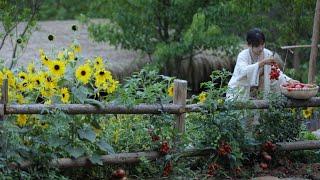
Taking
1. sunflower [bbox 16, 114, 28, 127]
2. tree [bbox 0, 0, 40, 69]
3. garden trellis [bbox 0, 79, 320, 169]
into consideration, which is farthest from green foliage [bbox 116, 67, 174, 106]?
tree [bbox 0, 0, 40, 69]

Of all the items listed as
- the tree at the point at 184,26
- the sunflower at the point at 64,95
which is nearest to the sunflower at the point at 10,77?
the sunflower at the point at 64,95

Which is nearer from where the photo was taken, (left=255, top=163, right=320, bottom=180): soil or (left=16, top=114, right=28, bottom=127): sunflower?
(left=16, top=114, right=28, bottom=127): sunflower

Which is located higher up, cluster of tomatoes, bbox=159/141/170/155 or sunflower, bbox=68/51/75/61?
sunflower, bbox=68/51/75/61

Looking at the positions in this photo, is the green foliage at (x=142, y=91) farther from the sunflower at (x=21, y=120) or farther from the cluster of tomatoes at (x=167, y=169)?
the sunflower at (x=21, y=120)

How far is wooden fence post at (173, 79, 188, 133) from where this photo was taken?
5.64 meters

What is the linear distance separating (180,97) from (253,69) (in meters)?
1.04

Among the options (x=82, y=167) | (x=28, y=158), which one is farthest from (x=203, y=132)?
(x=28, y=158)

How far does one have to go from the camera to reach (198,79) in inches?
499

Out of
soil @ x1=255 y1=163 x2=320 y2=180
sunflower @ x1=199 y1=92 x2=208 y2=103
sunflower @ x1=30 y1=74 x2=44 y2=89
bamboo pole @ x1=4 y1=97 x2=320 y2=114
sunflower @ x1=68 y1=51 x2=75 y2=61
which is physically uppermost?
sunflower @ x1=68 y1=51 x2=75 y2=61

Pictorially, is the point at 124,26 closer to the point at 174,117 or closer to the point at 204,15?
the point at 204,15

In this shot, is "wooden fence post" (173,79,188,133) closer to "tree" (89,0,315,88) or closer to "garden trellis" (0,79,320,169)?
"garden trellis" (0,79,320,169)

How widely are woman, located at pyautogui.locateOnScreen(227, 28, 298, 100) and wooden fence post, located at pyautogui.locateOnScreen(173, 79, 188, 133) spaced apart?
2.77 feet

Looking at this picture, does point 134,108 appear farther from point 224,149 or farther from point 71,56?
point 224,149

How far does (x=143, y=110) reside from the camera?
5492mm
